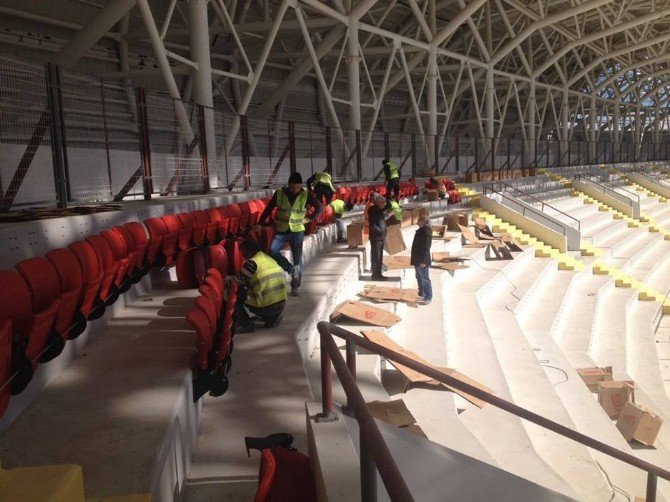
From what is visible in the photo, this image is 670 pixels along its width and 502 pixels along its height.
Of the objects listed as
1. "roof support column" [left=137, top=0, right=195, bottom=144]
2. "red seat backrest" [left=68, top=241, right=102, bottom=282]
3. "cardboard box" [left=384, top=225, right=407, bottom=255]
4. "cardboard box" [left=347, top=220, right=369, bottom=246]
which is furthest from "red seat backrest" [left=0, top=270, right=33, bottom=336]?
"cardboard box" [left=384, top=225, right=407, bottom=255]

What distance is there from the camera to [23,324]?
11.6ft

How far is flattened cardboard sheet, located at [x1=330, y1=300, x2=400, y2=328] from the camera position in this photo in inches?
291

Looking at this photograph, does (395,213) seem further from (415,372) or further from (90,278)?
(90,278)

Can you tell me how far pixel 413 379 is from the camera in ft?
20.1

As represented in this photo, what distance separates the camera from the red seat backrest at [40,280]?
391 cm

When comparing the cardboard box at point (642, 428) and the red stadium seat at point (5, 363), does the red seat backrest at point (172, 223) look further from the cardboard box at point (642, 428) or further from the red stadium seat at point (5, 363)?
the cardboard box at point (642, 428)

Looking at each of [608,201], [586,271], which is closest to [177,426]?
[586,271]

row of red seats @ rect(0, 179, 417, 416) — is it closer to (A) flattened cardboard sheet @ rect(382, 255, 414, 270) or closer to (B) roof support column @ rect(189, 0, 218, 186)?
(A) flattened cardboard sheet @ rect(382, 255, 414, 270)

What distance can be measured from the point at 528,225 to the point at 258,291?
14.8 meters

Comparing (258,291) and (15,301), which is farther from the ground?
(15,301)

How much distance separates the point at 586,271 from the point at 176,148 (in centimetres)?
1225

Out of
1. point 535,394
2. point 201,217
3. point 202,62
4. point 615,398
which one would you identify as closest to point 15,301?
point 201,217

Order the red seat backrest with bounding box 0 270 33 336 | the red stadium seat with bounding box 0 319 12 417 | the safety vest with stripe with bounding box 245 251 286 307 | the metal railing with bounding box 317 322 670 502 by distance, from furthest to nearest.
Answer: the safety vest with stripe with bounding box 245 251 286 307
the red seat backrest with bounding box 0 270 33 336
the red stadium seat with bounding box 0 319 12 417
the metal railing with bounding box 317 322 670 502

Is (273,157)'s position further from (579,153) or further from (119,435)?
(579,153)
